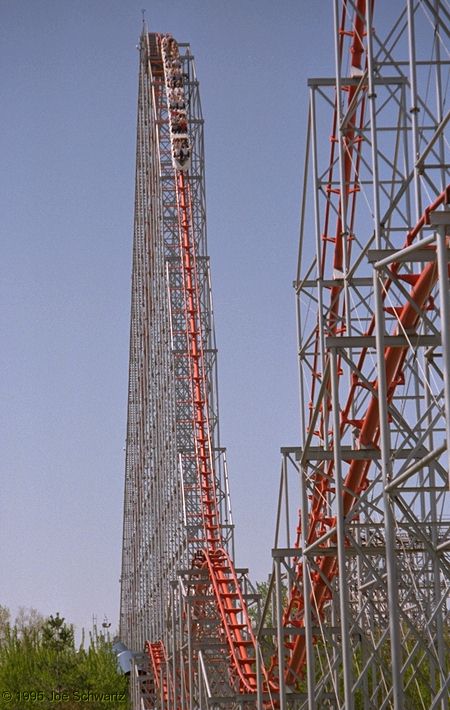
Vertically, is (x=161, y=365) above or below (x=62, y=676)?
above

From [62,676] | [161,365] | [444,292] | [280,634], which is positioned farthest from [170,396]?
[444,292]

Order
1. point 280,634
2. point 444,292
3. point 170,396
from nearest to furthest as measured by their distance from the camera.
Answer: point 444,292
point 280,634
point 170,396

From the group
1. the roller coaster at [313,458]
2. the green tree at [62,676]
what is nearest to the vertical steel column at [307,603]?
the roller coaster at [313,458]

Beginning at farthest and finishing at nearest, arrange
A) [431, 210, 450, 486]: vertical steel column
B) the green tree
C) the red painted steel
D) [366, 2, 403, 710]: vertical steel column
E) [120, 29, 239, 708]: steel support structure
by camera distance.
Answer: the green tree → [120, 29, 239, 708]: steel support structure → the red painted steel → [366, 2, 403, 710]: vertical steel column → [431, 210, 450, 486]: vertical steel column

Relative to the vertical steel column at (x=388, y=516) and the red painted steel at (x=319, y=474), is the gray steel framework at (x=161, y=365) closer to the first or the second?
the red painted steel at (x=319, y=474)

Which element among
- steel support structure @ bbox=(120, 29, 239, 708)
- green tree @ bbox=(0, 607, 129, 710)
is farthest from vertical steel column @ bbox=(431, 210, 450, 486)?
green tree @ bbox=(0, 607, 129, 710)

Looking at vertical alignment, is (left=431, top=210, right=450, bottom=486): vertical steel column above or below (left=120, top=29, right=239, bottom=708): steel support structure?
below

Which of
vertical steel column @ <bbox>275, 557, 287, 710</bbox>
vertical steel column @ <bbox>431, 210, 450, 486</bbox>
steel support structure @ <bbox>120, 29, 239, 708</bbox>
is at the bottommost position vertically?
vertical steel column @ <bbox>275, 557, 287, 710</bbox>

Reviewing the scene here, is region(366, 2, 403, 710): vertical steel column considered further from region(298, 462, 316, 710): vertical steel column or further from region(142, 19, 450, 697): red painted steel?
region(298, 462, 316, 710): vertical steel column

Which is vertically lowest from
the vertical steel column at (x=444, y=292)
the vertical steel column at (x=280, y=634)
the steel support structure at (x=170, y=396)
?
the vertical steel column at (x=280, y=634)

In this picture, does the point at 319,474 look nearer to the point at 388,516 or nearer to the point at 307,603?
the point at 307,603

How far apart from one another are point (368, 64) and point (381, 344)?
3.92m

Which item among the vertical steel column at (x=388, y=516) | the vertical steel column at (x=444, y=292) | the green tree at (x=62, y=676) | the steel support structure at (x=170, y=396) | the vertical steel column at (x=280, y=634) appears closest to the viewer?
the vertical steel column at (x=444, y=292)

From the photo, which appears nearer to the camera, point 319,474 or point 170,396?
point 319,474
